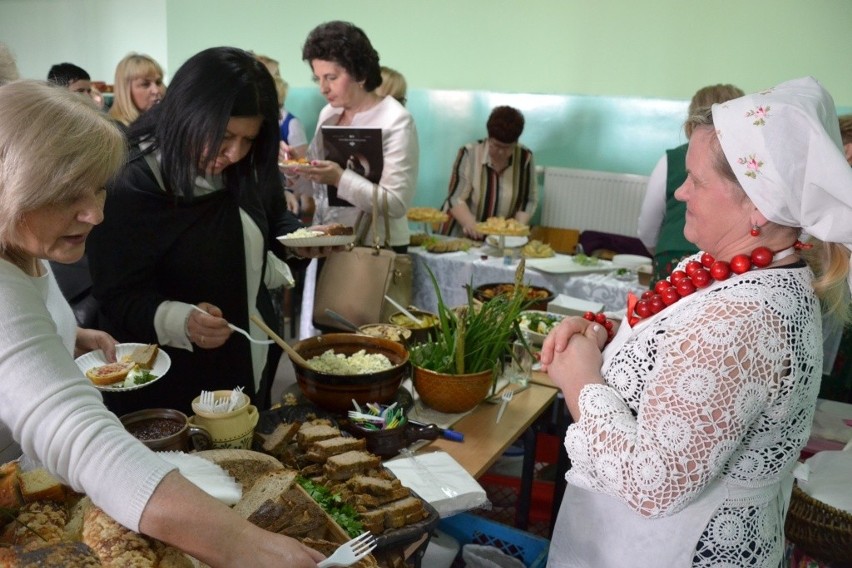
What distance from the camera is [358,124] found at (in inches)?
134

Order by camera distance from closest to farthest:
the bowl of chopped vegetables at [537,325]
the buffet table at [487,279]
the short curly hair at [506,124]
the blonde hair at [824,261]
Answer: the blonde hair at [824,261]
the bowl of chopped vegetables at [537,325]
the buffet table at [487,279]
the short curly hair at [506,124]

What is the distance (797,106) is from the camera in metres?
1.11

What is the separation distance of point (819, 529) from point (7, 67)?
95.1 inches

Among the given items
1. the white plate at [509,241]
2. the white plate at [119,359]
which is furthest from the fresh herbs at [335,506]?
the white plate at [509,241]

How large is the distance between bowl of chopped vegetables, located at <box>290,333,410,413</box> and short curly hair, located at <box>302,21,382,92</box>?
1757mm

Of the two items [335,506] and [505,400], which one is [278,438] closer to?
[335,506]

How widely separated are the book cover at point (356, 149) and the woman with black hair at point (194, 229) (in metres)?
1.15

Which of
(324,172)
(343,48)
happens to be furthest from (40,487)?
(343,48)

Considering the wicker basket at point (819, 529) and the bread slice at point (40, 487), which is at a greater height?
the bread slice at point (40, 487)

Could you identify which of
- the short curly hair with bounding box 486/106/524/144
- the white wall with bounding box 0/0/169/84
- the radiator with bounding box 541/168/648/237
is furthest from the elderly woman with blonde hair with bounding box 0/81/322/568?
the white wall with bounding box 0/0/169/84

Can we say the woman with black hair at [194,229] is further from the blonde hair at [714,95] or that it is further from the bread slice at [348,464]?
the blonde hair at [714,95]

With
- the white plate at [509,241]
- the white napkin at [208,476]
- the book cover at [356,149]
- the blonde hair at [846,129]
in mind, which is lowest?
the white plate at [509,241]

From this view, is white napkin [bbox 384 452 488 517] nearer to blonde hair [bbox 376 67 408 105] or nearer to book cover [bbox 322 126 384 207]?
book cover [bbox 322 126 384 207]

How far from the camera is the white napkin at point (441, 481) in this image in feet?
4.82
